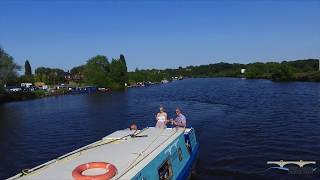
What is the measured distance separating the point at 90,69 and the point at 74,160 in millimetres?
138081

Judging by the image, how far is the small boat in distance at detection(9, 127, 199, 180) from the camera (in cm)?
1402

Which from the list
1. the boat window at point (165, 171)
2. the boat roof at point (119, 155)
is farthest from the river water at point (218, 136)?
the boat window at point (165, 171)

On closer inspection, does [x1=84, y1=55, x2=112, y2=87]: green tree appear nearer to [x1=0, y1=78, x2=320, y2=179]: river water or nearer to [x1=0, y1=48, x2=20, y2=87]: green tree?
[x1=0, y1=48, x2=20, y2=87]: green tree

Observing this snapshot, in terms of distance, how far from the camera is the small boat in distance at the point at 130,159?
46.0ft

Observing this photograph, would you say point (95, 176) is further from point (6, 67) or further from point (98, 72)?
point (98, 72)

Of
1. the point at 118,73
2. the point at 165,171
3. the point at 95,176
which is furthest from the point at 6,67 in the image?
the point at 95,176

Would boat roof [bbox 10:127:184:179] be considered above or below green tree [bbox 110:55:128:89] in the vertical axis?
below

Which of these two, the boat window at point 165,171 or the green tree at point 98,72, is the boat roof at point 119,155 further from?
the green tree at point 98,72

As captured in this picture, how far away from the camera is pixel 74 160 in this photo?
1659cm

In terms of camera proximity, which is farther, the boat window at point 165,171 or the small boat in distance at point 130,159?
the boat window at point 165,171

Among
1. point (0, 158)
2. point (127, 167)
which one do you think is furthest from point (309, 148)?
point (0, 158)

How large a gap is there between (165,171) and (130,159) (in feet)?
8.79

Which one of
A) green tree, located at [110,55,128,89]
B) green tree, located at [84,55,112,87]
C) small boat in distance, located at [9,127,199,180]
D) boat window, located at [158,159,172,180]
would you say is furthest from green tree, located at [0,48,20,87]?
boat window, located at [158,159,172,180]

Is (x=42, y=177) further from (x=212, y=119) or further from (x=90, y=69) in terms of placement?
(x=90, y=69)
